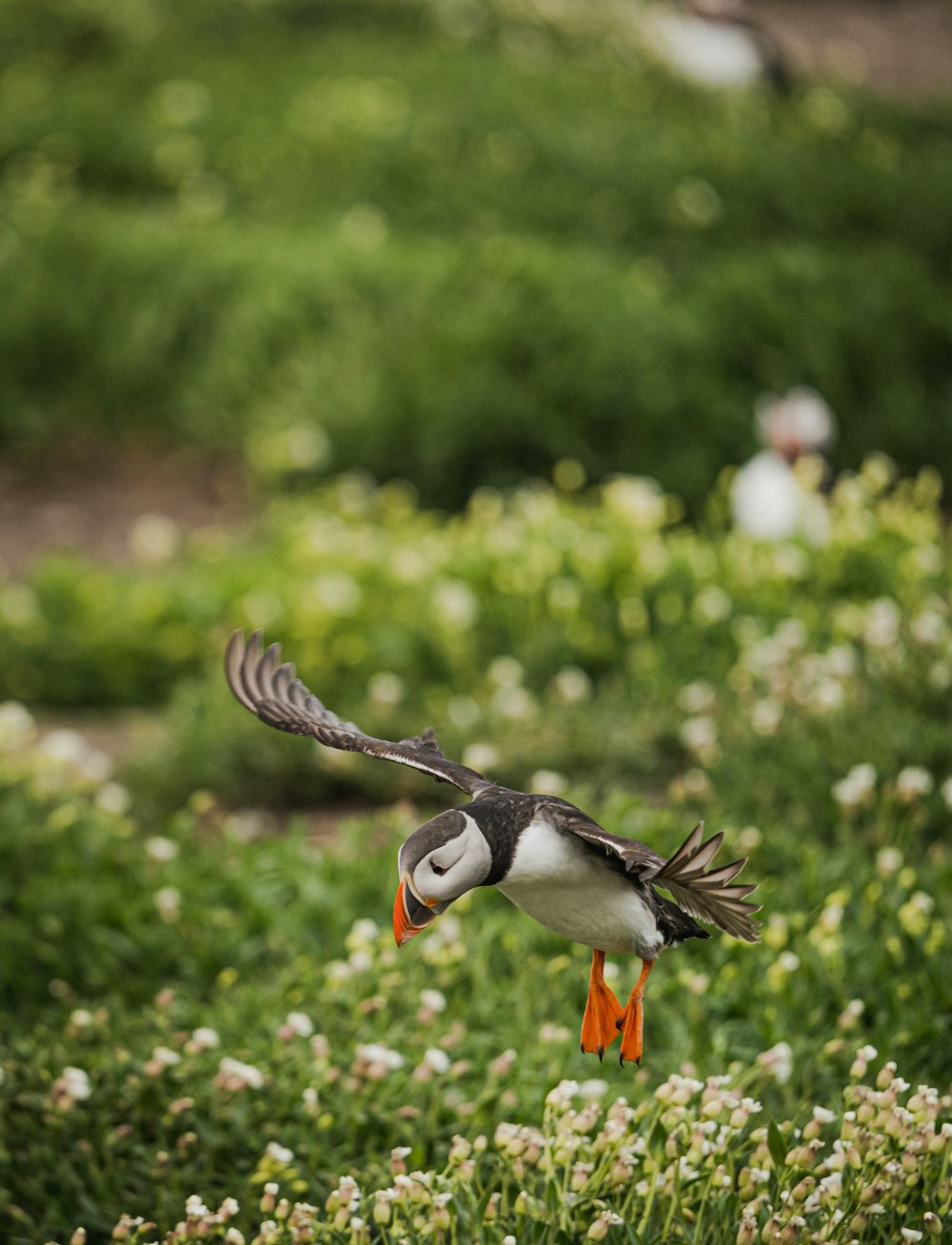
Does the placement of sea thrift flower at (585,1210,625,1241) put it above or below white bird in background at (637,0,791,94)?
above

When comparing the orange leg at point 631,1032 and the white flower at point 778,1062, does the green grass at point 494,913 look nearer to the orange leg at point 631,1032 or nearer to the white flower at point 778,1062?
the white flower at point 778,1062

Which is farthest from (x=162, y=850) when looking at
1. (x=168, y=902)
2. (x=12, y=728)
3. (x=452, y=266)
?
(x=452, y=266)

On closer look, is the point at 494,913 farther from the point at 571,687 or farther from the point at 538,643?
the point at 538,643

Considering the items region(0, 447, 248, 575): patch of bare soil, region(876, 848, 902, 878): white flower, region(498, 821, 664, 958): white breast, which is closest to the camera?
region(498, 821, 664, 958): white breast

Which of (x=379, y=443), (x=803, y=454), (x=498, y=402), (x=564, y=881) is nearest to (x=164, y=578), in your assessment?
Result: (x=379, y=443)

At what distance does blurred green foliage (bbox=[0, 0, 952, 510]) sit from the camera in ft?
23.9

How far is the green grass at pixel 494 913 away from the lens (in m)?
2.31

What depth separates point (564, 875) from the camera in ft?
5.45

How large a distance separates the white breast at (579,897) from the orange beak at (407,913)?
13 cm

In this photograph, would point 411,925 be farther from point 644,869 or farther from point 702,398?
point 702,398

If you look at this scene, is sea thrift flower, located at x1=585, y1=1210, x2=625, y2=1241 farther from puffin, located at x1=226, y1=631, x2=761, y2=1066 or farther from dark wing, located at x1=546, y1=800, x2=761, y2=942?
dark wing, located at x1=546, y1=800, x2=761, y2=942

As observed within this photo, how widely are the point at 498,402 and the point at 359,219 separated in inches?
104

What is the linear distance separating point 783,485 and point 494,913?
9.13 feet

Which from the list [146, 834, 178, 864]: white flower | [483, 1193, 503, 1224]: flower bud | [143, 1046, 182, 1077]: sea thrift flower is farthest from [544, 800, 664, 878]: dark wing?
[146, 834, 178, 864]: white flower
